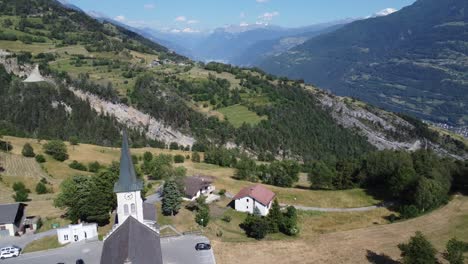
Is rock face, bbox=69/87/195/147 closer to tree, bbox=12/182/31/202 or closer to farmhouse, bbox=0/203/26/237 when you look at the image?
tree, bbox=12/182/31/202

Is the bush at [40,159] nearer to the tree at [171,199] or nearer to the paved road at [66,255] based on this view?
the tree at [171,199]

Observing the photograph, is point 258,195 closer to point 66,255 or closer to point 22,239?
point 66,255

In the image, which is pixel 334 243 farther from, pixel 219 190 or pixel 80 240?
pixel 80 240

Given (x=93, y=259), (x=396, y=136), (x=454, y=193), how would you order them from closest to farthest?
(x=93, y=259)
(x=454, y=193)
(x=396, y=136)

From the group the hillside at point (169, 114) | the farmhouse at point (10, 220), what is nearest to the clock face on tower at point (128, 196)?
the farmhouse at point (10, 220)

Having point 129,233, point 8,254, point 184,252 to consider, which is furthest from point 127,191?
point 8,254

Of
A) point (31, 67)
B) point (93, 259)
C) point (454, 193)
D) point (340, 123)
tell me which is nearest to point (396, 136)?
point (340, 123)
